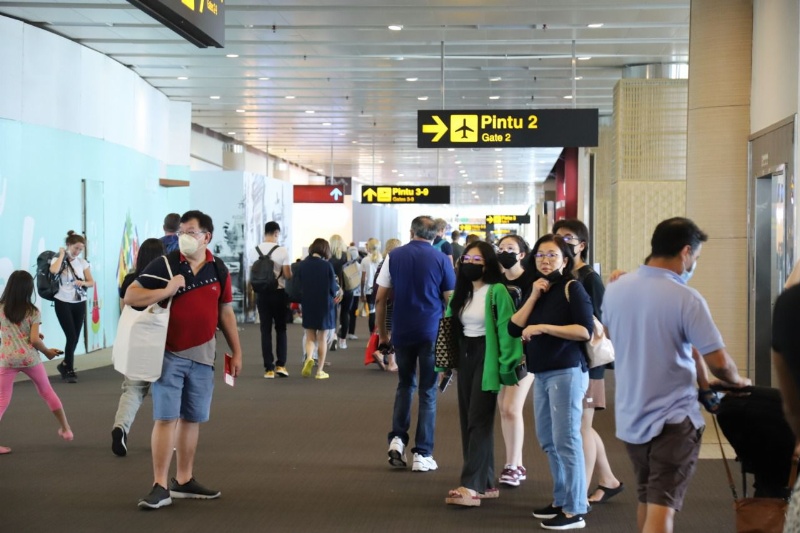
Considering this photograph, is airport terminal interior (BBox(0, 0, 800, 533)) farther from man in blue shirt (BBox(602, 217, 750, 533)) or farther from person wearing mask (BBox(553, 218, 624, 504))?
man in blue shirt (BBox(602, 217, 750, 533))

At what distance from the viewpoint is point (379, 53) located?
1530 centimetres

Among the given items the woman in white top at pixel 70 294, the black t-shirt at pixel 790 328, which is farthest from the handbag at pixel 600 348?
the woman in white top at pixel 70 294

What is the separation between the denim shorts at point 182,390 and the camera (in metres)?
5.73

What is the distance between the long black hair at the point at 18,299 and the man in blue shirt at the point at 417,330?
8.21ft

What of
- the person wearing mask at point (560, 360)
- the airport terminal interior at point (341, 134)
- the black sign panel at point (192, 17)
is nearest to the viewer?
the black sign panel at point (192, 17)

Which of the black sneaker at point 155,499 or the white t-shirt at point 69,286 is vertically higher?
the white t-shirt at point 69,286

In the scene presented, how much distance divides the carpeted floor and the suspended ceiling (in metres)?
4.98

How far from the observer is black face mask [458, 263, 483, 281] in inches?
235

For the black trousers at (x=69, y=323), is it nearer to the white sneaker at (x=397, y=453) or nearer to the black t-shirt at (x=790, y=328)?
the white sneaker at (x=397, y=453)

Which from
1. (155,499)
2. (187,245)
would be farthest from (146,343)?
(155,499)

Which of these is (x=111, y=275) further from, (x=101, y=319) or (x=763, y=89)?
(x=763, y=89)

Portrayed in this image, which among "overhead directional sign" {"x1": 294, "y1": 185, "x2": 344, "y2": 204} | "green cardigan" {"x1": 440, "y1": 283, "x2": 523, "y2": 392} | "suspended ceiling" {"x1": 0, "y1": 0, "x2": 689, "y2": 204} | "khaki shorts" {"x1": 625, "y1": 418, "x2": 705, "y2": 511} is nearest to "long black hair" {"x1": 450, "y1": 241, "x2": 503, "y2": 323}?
"green cardigan" {"x1": 440, "y1": 283, "x2": 523, "y2": 392}

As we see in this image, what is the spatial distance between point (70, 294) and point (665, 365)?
8767 millimetres

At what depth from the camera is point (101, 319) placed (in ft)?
49.6
